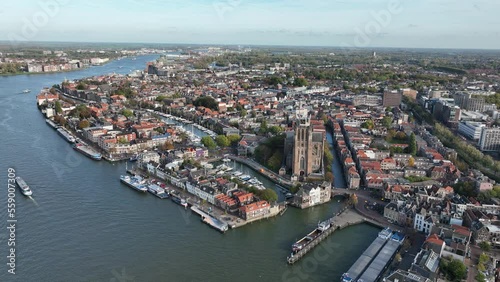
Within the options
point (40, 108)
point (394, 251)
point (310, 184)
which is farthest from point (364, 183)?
point (40, 108)

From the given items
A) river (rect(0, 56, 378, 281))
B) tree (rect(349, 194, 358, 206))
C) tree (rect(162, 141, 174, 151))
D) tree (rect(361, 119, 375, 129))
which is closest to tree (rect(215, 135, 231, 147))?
tree (rect(162, 141, 174, 151))

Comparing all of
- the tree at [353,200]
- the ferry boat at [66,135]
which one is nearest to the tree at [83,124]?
the ferry boat at [66,135]

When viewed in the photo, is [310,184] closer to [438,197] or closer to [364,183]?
[364,183]

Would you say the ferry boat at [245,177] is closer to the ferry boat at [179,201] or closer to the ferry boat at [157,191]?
the ferry boat at [179,201]

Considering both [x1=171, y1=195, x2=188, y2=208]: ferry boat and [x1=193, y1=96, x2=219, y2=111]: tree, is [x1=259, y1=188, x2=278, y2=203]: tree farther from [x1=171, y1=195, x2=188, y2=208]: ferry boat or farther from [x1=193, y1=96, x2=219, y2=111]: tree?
[x1=193, y1=96, x2=219, y2=111]: tree

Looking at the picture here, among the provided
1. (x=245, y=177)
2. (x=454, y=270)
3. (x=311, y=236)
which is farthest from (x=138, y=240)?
(x=454, y=270)
